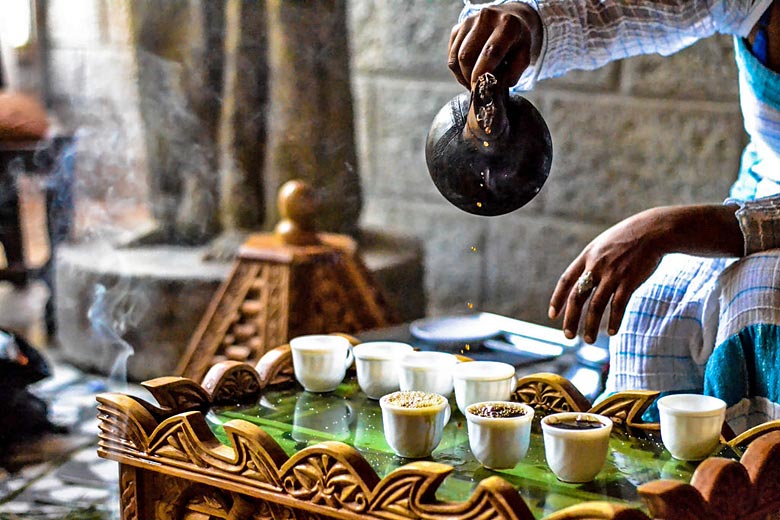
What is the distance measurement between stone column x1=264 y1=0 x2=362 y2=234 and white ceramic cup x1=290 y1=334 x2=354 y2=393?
7.36 feet

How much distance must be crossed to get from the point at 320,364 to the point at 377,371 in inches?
4.6

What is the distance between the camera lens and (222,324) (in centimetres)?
355

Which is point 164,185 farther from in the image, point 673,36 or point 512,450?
point 512,450

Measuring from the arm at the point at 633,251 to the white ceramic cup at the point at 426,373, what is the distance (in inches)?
9.2

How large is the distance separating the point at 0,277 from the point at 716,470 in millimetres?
3877

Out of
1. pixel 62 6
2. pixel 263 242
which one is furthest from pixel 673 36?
pixel 62 6

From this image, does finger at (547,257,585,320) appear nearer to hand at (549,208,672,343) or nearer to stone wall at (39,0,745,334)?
hand at (549,208,672,343)

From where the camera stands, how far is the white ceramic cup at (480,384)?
2.04 m

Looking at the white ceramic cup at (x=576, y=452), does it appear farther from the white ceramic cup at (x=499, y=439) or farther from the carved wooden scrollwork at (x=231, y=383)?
the carved wooden scrollwork at (x=231, y=383)

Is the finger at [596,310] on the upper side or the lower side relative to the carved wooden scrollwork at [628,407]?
upper

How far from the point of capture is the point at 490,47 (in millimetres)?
2059

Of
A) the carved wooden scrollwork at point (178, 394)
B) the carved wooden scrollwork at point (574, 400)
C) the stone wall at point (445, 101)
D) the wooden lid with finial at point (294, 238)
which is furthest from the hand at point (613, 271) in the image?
the stone wall at point (445, 101)

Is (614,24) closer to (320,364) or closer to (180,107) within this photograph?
(320,364)

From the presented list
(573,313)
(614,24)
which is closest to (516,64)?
(614,24)
